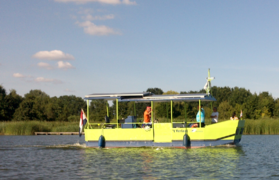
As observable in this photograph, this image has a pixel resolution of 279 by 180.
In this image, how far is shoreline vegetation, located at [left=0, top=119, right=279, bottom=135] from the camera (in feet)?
127

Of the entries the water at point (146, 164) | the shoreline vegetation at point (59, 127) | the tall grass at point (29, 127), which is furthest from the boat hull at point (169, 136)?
the tall grass at point (29, 127)

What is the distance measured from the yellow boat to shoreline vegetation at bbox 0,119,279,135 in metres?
9.25

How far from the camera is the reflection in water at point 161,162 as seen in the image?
1445 cm

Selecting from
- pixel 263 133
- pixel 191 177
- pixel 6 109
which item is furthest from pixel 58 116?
pixel 191 177

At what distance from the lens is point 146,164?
16.8m

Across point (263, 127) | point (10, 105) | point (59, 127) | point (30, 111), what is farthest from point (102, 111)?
point (10, 105)

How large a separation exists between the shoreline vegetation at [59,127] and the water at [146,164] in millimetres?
11460

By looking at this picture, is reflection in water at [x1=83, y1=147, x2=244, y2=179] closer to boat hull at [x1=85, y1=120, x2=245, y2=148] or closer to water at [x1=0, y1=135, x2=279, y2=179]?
water at [x1=0, y1=135, x2=279, y2=179]

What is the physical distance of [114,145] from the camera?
23156 mm

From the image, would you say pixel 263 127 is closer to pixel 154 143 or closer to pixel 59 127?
pixel 154 143

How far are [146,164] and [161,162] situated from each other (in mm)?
826

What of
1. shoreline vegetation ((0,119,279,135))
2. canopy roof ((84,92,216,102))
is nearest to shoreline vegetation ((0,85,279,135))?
shoreline vegetation ((0,119,279,135))

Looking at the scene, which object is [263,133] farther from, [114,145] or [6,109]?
[6,109]

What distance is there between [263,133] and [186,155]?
73.3 ft
